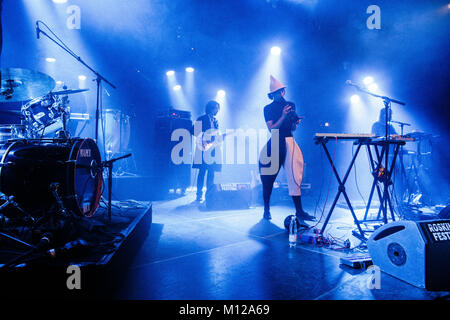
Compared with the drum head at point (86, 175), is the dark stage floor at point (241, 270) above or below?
below

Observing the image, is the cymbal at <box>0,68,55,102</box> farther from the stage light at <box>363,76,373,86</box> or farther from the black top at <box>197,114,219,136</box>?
the stage light at <box>363,76,373,86</box>

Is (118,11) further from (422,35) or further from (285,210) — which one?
(422,35)

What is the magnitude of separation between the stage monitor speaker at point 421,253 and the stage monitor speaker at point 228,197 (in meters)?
3.08

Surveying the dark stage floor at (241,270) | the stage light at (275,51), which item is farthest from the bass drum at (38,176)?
the stage light at (275,51)

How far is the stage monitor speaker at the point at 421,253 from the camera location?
156 cm

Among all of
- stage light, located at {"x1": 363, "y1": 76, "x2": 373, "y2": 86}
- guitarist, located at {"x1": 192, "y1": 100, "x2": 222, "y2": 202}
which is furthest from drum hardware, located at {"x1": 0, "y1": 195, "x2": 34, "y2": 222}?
stage light, located at {"x1": 363, "y1": 76, "x2": 373, "y2": 86}

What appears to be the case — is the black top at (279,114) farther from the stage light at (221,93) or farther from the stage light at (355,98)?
the stage light at (221,93)

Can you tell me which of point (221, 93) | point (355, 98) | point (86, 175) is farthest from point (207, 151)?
point (355, 98)

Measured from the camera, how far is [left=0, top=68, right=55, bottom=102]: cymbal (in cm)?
297

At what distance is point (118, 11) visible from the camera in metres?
5.95

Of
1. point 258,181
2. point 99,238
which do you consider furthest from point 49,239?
point 258,181

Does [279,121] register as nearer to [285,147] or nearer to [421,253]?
[285,147]

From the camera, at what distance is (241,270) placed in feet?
6.31
